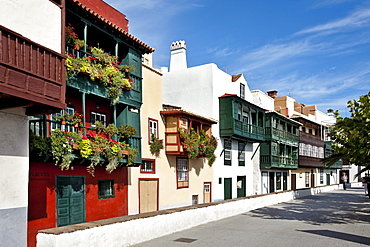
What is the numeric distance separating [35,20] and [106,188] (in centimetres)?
774

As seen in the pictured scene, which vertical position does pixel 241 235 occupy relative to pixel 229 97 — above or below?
below

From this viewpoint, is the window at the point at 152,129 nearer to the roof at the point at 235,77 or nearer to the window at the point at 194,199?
the window at the point at 194,199

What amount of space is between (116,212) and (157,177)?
381cm

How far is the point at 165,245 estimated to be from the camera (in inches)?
443

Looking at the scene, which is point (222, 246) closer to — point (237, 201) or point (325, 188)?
point (237, 201)

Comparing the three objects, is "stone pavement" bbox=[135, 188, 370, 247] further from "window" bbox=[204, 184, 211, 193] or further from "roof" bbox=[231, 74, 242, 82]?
"roof" bbox=[231, 74, 242, 82]

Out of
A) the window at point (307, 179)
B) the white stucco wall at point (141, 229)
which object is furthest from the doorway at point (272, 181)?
the white stucco wall at point (141, 229)

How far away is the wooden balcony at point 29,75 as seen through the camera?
313 inches

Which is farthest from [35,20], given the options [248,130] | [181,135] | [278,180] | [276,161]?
[278,180]

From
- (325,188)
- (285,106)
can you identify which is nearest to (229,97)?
(285,106)

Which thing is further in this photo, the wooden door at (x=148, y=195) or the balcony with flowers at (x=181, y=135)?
the balcony with flowers at (x=181, y=135)

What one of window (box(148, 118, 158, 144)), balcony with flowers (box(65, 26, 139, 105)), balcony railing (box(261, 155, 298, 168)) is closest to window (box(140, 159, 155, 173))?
window (box(148, 118, 158, 144))

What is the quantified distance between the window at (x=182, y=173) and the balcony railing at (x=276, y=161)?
11.6m

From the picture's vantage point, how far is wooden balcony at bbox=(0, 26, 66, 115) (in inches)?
313
